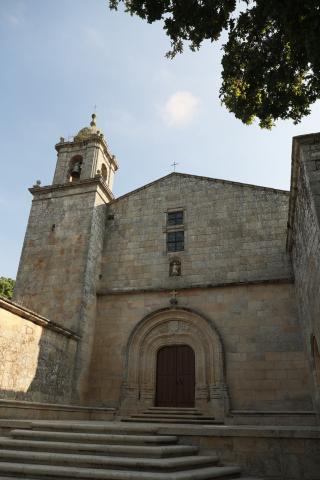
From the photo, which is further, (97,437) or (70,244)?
(70,244)

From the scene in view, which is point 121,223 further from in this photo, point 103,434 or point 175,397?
point 103,434

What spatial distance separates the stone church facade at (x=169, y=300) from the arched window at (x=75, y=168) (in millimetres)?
286

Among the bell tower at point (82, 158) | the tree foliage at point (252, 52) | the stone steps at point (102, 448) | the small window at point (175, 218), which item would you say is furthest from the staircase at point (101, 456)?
the bell tower at point (82, 158)

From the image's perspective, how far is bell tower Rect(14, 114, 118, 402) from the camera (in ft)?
38.1

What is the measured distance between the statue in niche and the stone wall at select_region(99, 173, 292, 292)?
0.56 feet

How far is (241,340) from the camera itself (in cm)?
1061

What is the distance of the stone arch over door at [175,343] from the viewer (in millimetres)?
10211

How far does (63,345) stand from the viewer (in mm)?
10492

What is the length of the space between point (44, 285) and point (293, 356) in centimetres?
817

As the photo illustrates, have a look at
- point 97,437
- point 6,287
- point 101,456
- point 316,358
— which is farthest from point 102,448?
point 6,287

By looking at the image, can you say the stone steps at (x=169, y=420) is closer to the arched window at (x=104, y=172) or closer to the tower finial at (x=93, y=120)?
the arched window at (x=104, y=172)

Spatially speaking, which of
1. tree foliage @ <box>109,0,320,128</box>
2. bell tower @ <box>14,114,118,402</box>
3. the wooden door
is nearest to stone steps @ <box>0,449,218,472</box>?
the wooden door

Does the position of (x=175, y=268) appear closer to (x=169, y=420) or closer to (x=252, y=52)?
(x=169, y=420)

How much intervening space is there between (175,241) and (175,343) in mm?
3568
